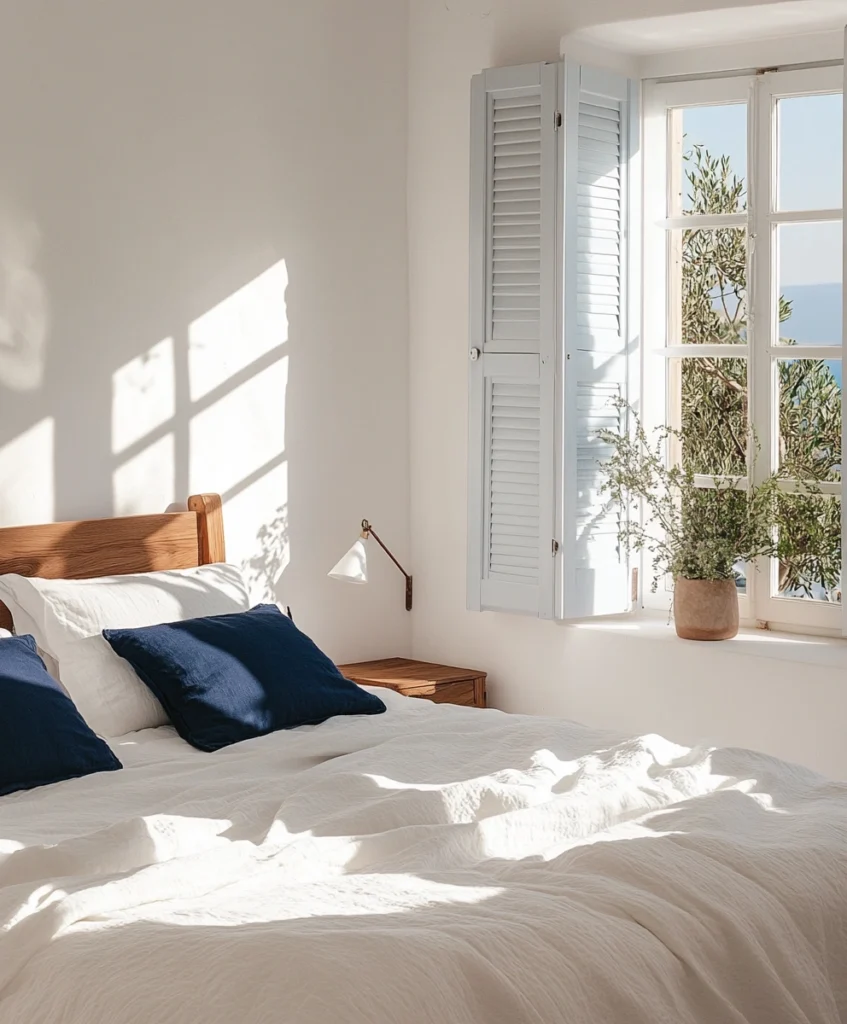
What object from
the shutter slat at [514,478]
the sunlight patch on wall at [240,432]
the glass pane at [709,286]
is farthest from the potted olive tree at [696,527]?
the sunlight patch on wall at [240,432]

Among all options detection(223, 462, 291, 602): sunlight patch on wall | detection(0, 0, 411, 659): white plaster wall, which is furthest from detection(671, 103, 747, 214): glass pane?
detection(223, 462, 291, 602): sunlight patch on wall

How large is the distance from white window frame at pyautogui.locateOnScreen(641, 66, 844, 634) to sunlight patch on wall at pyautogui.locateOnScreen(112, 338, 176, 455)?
155cm

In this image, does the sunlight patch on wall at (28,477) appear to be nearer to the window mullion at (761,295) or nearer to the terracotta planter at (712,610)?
the terracotta planter at (712,610)

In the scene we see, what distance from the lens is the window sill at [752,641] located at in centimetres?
375

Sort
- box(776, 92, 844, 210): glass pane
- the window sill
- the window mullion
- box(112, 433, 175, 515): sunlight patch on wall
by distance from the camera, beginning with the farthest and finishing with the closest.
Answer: the window mullion, box(776, 92, 844, 210): glass pane, box(112, 433, 175, 515): sunlight patch on wall, the window sill

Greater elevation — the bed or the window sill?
the window sill

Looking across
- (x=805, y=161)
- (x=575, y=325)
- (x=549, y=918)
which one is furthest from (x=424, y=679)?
(x=549, y=918)

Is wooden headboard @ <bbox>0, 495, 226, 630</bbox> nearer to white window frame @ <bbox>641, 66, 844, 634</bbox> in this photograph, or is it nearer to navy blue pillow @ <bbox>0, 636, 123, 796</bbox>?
navy blue pillow @ <bbox>0, 636, 123, 796</bbox>

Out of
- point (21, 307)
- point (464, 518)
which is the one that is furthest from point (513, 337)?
point (21, 307)

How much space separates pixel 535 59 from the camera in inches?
166

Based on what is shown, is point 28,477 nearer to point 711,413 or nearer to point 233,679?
point 233,679

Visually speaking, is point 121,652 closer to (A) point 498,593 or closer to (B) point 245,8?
(A) point 498,593

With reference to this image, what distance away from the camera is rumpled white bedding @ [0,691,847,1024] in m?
1.73

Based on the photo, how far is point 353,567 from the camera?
405cm
